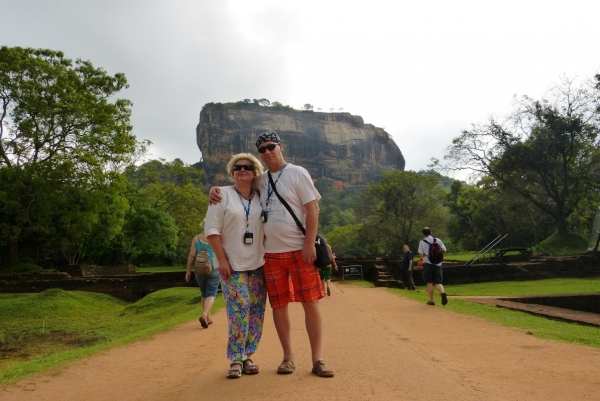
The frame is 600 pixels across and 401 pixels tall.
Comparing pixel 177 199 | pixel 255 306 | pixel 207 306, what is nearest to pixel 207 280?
pixel 207 306

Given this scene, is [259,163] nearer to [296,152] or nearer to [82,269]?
[82,269]

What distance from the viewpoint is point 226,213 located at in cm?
374

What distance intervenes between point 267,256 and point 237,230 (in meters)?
0.29

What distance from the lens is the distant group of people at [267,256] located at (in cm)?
365

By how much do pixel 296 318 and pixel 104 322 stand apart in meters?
5.88

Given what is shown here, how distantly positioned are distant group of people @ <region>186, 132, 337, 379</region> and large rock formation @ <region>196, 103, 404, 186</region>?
121 m

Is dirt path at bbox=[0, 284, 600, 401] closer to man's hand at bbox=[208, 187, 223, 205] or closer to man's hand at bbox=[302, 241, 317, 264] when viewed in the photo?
man's hand at bbox=[302, 241, 317, 264]

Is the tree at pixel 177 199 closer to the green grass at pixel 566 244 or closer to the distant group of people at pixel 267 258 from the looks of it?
the green grass at pixel 566 244

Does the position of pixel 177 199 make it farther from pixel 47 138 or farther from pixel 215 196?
pixel 215 196

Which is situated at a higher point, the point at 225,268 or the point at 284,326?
the point at 225,268

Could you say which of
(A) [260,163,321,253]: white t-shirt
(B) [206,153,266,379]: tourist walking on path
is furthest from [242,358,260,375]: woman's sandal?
(A) [260,163,321,253]: white t-shirt

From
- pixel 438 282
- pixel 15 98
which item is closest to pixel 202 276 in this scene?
pixel 438 282

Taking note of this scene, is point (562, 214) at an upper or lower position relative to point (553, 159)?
lower

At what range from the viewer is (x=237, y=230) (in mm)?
3727
